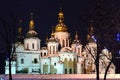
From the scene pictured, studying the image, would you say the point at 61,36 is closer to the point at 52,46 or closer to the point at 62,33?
the point at 62,33

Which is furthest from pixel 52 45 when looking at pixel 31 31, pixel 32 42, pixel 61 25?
pixel 31 31

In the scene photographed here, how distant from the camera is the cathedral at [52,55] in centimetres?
7438

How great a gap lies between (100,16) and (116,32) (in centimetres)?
151

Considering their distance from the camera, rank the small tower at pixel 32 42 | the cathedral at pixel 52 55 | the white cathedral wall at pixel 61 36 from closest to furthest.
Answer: the cathedral at pixel 52 55, the small tower at pixel 32 42, the white cathedral wall at pixel 61 36

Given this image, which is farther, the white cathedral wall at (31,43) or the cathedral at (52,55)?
the white cathedral wall at (31,43)

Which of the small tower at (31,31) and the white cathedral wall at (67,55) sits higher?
the small tower at (31,31)

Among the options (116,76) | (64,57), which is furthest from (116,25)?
(64,57)

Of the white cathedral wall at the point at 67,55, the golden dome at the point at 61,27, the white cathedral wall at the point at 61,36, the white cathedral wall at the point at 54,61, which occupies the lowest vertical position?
the white cathedral wall at the point at 54,61

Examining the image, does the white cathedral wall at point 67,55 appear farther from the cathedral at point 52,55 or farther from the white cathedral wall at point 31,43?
the white cathedral wall at point 31,43

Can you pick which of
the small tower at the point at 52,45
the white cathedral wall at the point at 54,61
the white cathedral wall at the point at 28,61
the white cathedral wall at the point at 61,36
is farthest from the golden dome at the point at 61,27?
the white cathedral wall at the point at 54,61

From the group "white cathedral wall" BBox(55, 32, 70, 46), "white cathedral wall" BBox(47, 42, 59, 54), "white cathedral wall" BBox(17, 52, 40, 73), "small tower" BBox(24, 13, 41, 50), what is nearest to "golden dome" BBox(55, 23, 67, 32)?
"white cathedral wall" BBox(55, 32, 70, 46)

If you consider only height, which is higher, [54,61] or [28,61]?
[28,61]

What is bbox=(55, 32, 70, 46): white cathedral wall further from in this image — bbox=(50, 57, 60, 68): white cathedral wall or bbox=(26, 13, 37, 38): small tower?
bbox=(50, 57, 60, 68): white cathedral wall

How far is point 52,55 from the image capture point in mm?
76375
